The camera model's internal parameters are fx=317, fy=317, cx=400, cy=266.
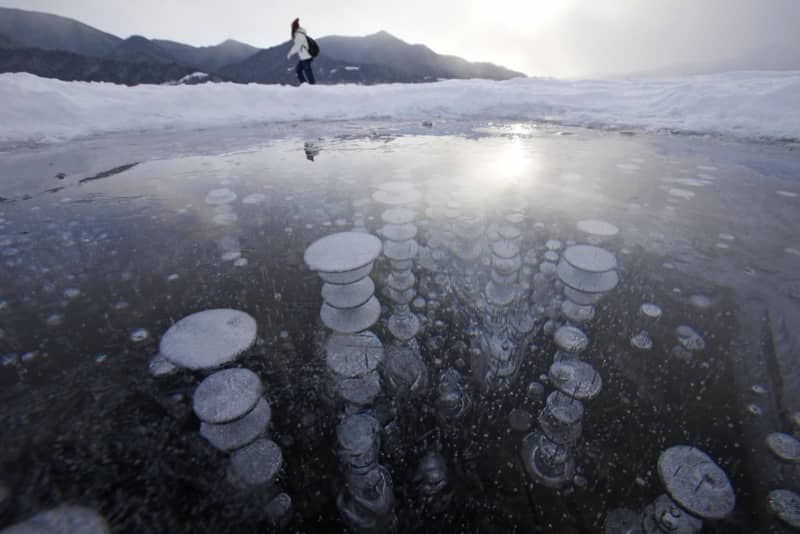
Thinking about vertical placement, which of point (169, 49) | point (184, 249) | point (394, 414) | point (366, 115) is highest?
point (169, 49)

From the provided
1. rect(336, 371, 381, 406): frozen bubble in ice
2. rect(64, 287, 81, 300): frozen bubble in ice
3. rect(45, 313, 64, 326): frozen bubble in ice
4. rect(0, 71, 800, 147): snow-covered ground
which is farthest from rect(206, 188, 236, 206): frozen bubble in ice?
rect(0, 71, 800, 147): snow-covered ground

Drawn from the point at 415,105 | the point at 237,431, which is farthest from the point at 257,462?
the point at 415,105

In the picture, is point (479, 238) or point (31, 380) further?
point (479, 238)

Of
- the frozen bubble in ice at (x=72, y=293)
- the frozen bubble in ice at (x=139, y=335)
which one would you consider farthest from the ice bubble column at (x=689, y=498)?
the frozen bubble in ice at (x=72, y=293)

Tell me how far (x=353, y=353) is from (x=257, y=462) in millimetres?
676

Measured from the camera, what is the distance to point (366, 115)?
1038 cm

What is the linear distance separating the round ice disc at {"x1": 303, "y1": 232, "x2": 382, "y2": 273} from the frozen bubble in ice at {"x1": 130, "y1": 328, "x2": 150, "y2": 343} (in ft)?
3.42

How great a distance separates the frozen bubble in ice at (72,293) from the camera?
2186 mm

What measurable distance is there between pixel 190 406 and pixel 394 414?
993mm

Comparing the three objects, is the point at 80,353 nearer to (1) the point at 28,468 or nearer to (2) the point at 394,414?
(1) the point at 28,468

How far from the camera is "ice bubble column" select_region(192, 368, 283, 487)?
126 centimetres

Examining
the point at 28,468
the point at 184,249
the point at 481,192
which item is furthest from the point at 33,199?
the point at 481,192

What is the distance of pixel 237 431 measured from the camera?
4.59 ft

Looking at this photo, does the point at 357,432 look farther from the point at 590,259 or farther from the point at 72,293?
the point at 72,293
